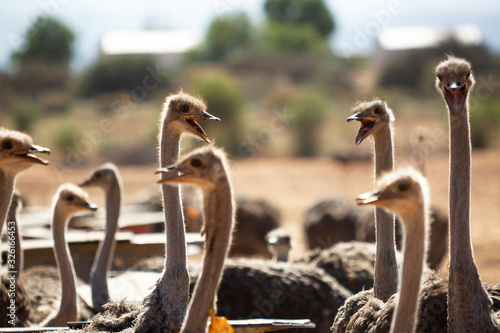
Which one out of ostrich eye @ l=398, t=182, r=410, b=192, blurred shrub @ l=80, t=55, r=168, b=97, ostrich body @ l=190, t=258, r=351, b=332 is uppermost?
blurred shrub @ l=80, t=55, r=168, b=97

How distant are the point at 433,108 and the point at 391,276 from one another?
32.1 meters

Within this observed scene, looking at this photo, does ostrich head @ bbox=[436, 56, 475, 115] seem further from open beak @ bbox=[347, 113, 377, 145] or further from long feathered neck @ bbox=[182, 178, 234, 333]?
long feathered neck @ bbox=[182, 178, 234, 333]

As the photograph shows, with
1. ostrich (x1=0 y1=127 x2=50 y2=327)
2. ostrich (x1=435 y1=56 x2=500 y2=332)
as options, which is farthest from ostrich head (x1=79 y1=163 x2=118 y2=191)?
ostrich (x1=435 y1=56 x2=500 y2=332)

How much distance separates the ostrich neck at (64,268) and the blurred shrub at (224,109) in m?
21.0

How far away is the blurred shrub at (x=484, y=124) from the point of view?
25781 millimetres

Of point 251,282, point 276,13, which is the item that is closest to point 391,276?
point 251,282

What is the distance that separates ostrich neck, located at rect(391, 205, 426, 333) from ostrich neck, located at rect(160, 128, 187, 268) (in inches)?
63.8

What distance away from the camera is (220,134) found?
95.0ft

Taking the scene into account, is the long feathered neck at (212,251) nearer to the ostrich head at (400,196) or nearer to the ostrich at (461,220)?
the ostrich head at (400,196)

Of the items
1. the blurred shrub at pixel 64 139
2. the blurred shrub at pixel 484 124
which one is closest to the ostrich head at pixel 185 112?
the blurred shrub at pixel 484 124

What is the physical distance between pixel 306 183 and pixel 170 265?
16.3 meters

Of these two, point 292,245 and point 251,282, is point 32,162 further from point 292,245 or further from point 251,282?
point 292,245

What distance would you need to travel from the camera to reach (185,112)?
480 centimetres

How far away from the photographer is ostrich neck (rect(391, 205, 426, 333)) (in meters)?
3.28
